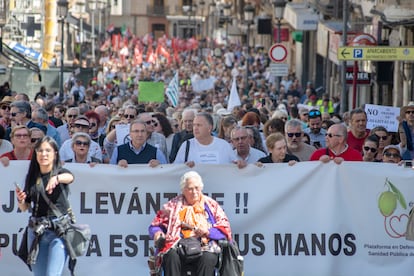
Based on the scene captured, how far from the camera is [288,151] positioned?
1391 cm

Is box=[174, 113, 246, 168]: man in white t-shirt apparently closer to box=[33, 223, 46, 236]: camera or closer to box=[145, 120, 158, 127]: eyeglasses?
box=[145, 120, 158, 127]: eyeglasses

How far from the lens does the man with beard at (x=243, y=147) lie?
Result: 13555 mm

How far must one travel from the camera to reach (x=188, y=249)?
35.2ft

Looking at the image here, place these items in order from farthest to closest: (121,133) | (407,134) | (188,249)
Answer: (121,133)
(407,134)
(188,249)

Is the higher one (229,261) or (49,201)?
(49,201)

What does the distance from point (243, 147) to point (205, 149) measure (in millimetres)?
617

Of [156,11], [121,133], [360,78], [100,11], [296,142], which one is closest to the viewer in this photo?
[296,142]

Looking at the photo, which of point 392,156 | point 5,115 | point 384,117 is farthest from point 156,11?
point 392,156

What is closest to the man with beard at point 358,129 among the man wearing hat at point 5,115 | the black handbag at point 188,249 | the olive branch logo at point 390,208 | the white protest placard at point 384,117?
the white protest placard at point 384,117

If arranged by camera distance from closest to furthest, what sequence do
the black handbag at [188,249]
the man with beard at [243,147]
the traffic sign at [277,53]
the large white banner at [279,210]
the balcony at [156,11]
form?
1. the black handbag at [188,249]
2. the large white banner at [279,210]
3. the man with beard at [243,147]
4. the traffic sign at [277,53]
5. the balcony at [156,11]

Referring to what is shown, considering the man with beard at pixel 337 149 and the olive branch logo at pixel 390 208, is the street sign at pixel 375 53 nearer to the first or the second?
the man with beard at pixel 337 149

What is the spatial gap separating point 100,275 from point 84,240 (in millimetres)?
1777

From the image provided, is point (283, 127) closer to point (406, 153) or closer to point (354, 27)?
point (406, 153)

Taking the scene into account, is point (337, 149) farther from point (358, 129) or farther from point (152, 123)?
point (152, 123)
